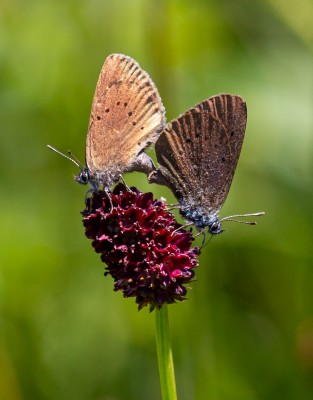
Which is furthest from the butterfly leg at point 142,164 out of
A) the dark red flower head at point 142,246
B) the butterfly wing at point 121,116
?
the dark red flower head at point 142,246

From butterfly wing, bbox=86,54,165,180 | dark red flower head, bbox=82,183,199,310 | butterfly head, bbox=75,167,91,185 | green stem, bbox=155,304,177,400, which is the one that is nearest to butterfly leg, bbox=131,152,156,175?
butterfly wing, bbox=86,54,165,180

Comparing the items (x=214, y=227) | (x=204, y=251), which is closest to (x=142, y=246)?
(x=214, y=227)

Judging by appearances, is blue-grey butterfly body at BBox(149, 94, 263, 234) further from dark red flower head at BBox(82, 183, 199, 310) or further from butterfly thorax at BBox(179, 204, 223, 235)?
dark red flower head at BBox(82, 183, 199, 310)

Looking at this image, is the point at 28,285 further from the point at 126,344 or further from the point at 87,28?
the point at 87,28

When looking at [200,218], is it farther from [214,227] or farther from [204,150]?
[204,150]

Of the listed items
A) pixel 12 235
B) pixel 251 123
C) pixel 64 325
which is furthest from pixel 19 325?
pixel 251 123

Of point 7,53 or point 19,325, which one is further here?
point 7,53
